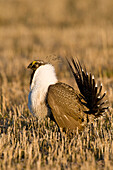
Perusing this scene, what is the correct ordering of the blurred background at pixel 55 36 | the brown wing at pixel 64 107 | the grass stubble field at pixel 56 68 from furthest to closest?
the blurred background at pixel 55 36 < the brown wing at pixel 64 107 < the grass stubble field at pixel 56 68

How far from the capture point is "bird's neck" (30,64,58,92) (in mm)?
3871

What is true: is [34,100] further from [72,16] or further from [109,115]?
[72,16]

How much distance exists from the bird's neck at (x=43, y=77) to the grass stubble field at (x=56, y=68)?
204 millimetres

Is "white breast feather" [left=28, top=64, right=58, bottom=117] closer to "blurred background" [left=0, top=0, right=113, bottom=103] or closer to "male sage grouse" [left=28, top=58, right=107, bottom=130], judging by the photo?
"male sage grouse" [left=28, top=58, right=107, bottom=130]

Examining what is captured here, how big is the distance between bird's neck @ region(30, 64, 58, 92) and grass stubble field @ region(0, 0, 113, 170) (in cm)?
20

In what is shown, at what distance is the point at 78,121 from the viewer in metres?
3.91

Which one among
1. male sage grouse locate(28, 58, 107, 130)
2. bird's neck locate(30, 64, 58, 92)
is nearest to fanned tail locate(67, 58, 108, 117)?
male sage grouse locate(28, 58, 107, 130)

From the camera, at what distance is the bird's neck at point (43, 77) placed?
387cm

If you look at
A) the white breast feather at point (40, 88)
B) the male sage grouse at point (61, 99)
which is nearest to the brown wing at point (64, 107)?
the male sage grouse at point (61, 99)

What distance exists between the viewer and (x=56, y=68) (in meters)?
8.26

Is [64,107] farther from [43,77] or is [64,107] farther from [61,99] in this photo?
[43,77]

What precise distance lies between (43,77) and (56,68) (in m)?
4.36

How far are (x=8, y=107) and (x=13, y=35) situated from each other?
7.92m

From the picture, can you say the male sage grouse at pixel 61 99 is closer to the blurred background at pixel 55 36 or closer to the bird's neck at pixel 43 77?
the bird's neck at pixel 43 77
